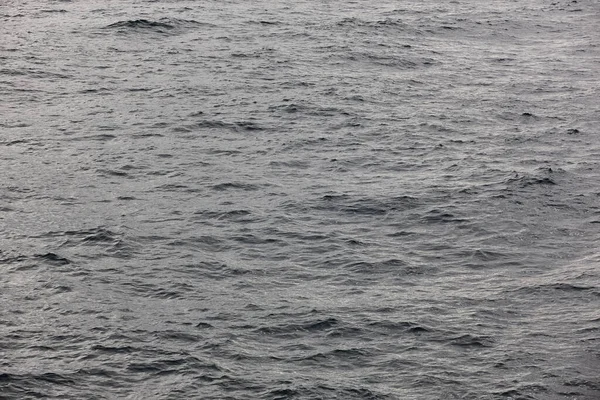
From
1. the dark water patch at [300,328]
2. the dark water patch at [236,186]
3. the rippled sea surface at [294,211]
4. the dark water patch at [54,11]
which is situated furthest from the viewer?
the dark water patch at [54,11]

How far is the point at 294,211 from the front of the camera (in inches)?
1411

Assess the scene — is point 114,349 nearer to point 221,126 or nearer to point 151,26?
point 221,126

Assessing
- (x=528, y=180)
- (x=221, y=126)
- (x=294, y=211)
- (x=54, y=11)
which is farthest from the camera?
(x=54, y=11)

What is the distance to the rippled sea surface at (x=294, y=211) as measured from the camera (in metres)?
26.2

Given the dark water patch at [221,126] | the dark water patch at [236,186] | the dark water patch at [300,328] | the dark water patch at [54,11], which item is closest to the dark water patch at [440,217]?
the dark water patch at [236,186]

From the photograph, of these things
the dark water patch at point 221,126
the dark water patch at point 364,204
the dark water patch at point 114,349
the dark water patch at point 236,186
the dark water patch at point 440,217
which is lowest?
the dark water patch at point 114,349

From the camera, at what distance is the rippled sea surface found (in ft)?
86.0

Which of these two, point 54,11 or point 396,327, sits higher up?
point 54,11

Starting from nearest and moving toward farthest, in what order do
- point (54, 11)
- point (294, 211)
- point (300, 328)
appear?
point (300, 328) → point (294, 211) → point (54, 11)

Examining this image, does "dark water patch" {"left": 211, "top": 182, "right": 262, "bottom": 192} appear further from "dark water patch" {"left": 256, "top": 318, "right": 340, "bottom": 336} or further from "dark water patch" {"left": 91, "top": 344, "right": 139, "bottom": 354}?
"dark water patch" {"left": 91, "top": 344, "right": 139, "bottom": 354}

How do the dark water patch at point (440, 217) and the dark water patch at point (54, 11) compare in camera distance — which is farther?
the dark water patch at point (54, 11)

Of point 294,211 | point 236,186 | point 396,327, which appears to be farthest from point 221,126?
point 396,327

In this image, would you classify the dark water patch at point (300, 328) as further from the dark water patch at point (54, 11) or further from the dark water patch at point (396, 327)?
the dark water patch at point (54, 11)

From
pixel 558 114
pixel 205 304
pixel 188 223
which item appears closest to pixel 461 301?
pixel 205 304
